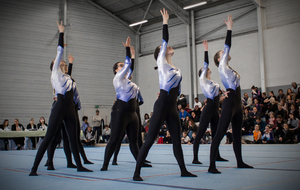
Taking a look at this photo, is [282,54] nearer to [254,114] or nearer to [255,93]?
[255,93]

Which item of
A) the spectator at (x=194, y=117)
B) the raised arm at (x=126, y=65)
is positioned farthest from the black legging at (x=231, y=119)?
the spectator at (x=194, y=117)

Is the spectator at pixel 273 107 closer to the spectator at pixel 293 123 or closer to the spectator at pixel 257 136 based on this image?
the spectator at pixel 293 123

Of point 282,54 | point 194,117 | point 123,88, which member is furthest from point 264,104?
point 123,88

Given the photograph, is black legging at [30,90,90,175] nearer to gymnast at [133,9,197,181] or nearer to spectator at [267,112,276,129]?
gymnast at [133,9,197,181]

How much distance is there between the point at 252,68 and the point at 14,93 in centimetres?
1451

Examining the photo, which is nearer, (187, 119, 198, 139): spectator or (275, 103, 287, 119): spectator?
(275, 103, 287, 119): spectator

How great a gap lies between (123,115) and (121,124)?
0.15 meters

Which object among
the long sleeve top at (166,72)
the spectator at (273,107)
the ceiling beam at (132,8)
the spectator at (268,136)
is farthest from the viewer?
the ceiling beam at (132,8)

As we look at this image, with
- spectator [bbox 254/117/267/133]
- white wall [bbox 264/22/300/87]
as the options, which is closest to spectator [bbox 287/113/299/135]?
spectator [bbox 254/117/267/133]

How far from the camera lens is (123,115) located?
4594 millimetres

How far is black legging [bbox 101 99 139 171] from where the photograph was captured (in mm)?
4578

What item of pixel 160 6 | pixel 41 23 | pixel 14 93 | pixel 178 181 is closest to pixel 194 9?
pixel 160 6

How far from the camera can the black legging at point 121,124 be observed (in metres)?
4.58

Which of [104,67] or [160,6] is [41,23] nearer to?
[104,67]
